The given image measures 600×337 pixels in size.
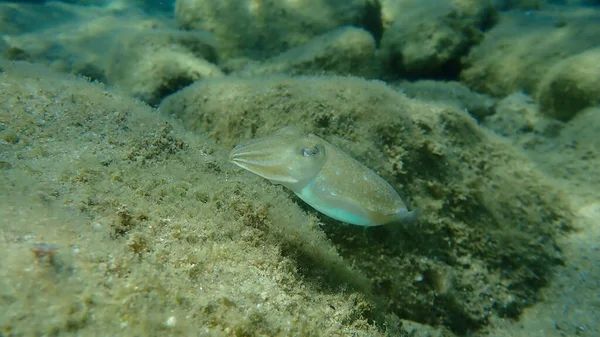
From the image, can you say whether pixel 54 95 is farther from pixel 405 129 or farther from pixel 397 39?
pixel 397 39

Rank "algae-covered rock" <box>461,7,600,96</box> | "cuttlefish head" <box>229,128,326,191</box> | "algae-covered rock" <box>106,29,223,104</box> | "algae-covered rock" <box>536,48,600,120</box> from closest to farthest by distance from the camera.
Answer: "cuttlefish head" <box>229,128,326,191</box> → "algae-covered rock" <box>536,48,600,120</box> → "algae-covered rock" <box>106,29,223,104</box> → "algae-covered rock" <box>461,7,600,96</box>

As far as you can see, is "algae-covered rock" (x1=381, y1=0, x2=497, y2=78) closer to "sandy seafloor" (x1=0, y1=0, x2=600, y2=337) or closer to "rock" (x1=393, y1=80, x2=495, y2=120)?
"sandy seafloor" (x1=0, y1=0, x2=600, y2=337)

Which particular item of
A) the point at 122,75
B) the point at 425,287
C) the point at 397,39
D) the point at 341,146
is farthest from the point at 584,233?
the point at 122,75

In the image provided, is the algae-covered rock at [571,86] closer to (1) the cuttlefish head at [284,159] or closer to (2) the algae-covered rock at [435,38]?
(2) the algae-covered rock at [435,38]

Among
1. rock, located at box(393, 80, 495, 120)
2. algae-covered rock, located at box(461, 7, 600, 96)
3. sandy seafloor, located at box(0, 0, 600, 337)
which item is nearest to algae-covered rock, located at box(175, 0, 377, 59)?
sandy seafloor, located at box(0, 0, 600, 337)

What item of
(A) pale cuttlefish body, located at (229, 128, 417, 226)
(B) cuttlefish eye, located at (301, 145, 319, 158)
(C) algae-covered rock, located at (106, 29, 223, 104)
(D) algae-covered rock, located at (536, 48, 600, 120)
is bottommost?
(C) algae-covered rock, located at (106, 29, 223, 104)

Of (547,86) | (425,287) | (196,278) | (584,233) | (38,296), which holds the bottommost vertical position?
(425,287)
